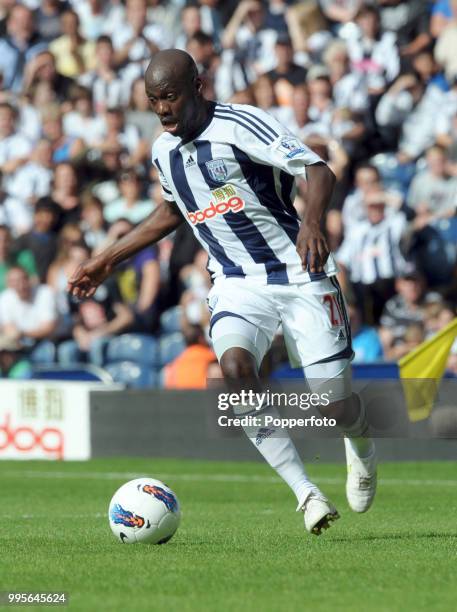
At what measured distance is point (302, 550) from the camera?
6762 mm

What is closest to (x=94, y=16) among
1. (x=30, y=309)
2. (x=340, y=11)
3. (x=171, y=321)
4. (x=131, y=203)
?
(x=340, y=11)

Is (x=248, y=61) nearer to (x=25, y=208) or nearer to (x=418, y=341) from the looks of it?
(x=25, y=208)

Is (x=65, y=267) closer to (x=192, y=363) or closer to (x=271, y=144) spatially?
(x=192, y=363)

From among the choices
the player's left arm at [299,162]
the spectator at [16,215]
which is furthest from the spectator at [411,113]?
the player's left arm at [299,162]

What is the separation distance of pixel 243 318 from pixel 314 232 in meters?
0.74

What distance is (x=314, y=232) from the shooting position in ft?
22.8

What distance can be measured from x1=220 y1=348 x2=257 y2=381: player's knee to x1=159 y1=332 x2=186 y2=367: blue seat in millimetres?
8953

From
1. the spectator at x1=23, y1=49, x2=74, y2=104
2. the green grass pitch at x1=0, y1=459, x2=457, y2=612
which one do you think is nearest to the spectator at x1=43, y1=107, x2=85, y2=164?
the spectator at x1=23, y1=49, x2=74, y2=104

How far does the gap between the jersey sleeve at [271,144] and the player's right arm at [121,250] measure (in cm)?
81

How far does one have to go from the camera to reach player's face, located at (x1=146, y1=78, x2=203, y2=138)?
7.22m

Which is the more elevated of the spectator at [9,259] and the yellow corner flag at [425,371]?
the yellow corner flag at [425,371]

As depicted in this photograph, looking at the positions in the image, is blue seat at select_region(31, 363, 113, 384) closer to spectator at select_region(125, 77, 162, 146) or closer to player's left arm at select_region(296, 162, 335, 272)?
spectator at select_region(125, 77, 162, 146)

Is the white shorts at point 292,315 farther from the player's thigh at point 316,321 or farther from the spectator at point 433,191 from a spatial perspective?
the spectator at point 433,191

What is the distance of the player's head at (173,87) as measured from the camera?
284 inches
